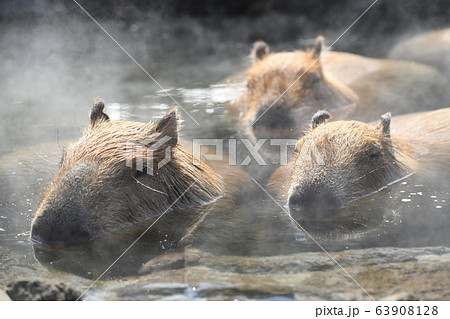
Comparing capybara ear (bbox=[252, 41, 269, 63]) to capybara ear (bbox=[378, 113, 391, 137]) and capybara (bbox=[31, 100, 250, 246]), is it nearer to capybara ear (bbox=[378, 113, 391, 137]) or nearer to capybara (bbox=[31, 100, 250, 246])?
capybara ear (bbox=[378, 113, 391, 137])

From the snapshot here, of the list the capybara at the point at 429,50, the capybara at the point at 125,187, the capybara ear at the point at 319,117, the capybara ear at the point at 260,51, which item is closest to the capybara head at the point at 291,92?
the capybara ear at the point at 260,51

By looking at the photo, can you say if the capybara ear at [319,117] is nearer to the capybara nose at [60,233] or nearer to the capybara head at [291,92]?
the capybara head at [291,92]

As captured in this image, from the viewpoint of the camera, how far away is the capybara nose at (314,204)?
534cm

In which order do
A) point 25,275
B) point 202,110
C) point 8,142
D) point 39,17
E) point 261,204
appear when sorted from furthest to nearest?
1. point 39,17
2. point 202,110
3. point 8,142
4. point 261,204
5. point 25,275

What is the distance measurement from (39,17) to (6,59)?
1.07 metres

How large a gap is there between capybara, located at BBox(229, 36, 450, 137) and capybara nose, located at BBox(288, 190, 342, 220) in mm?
2823

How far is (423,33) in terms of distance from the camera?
1258 centimetres

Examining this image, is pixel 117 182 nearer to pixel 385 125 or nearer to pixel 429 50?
pixel 385 125

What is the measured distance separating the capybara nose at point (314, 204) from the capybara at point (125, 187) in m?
0.58

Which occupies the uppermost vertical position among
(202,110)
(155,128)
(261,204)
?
(202,110)

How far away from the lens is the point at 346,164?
5777mm
